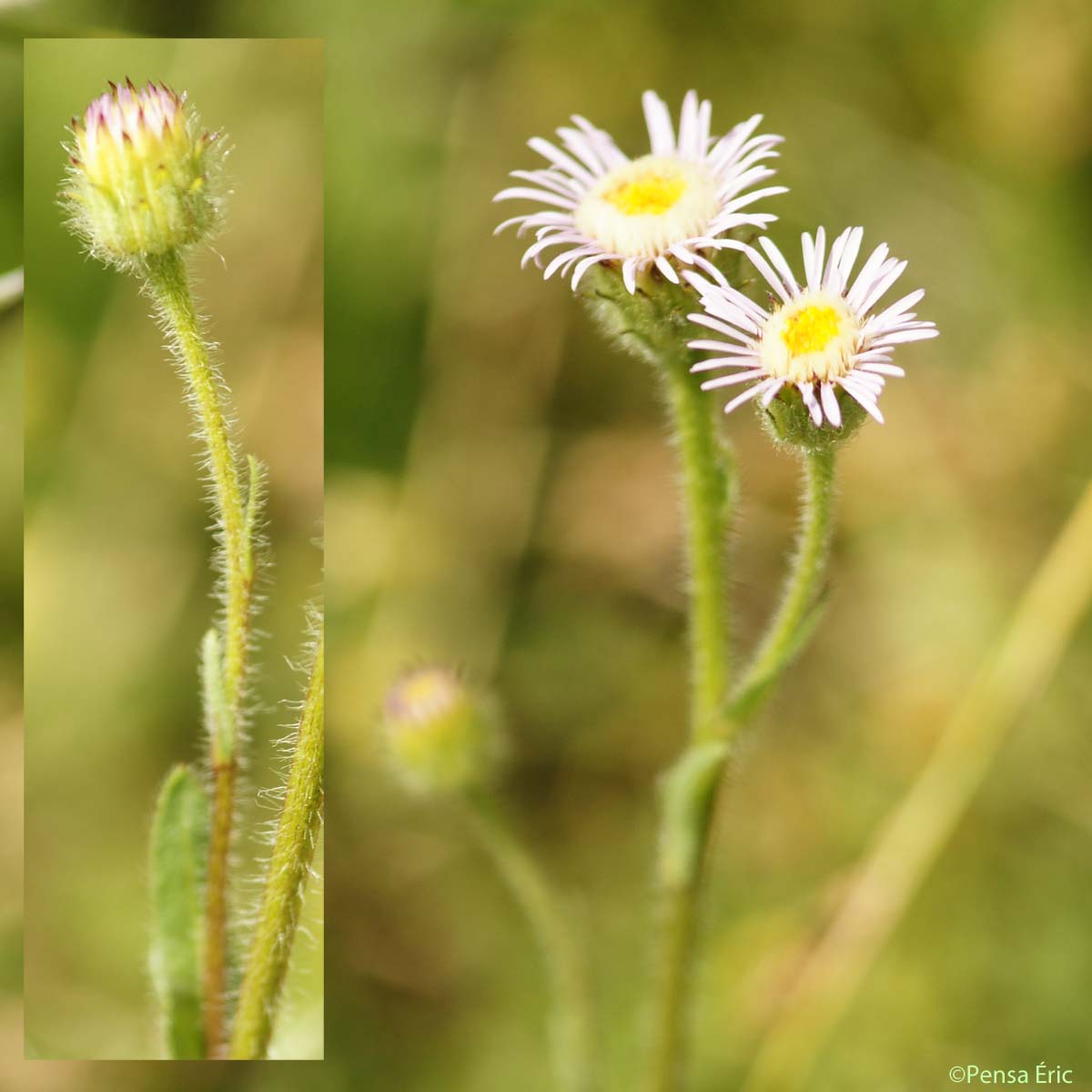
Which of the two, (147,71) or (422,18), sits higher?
(422,18)

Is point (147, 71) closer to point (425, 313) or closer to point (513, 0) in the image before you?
point (425, 313)

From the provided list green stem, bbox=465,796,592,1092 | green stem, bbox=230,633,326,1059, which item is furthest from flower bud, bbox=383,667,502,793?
green stem, bbox=230,633,326,1059

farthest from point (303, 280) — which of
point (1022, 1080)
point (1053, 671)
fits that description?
point (1022, 1080)

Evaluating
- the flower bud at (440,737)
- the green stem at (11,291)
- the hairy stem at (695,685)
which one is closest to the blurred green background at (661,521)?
the flower bud at (440,737)

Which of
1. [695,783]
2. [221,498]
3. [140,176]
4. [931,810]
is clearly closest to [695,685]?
[695,783]

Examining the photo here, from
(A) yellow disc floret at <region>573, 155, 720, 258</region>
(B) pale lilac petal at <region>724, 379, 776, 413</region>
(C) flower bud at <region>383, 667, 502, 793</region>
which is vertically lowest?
(C) flower bud at <region>383, 667, 502, 793</region>

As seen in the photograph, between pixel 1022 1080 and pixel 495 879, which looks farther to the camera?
pixel 495 879

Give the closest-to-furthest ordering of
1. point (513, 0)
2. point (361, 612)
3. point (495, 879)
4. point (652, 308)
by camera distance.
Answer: point (652, 308) < point (495, 879) < point (361, 612) < point (513, 0)

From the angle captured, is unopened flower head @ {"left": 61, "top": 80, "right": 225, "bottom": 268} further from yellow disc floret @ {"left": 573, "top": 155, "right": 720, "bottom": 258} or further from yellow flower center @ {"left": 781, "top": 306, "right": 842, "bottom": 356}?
yellow flower center @ {"left": 781, "top": 306, "right": 842, "bottom": 356}
